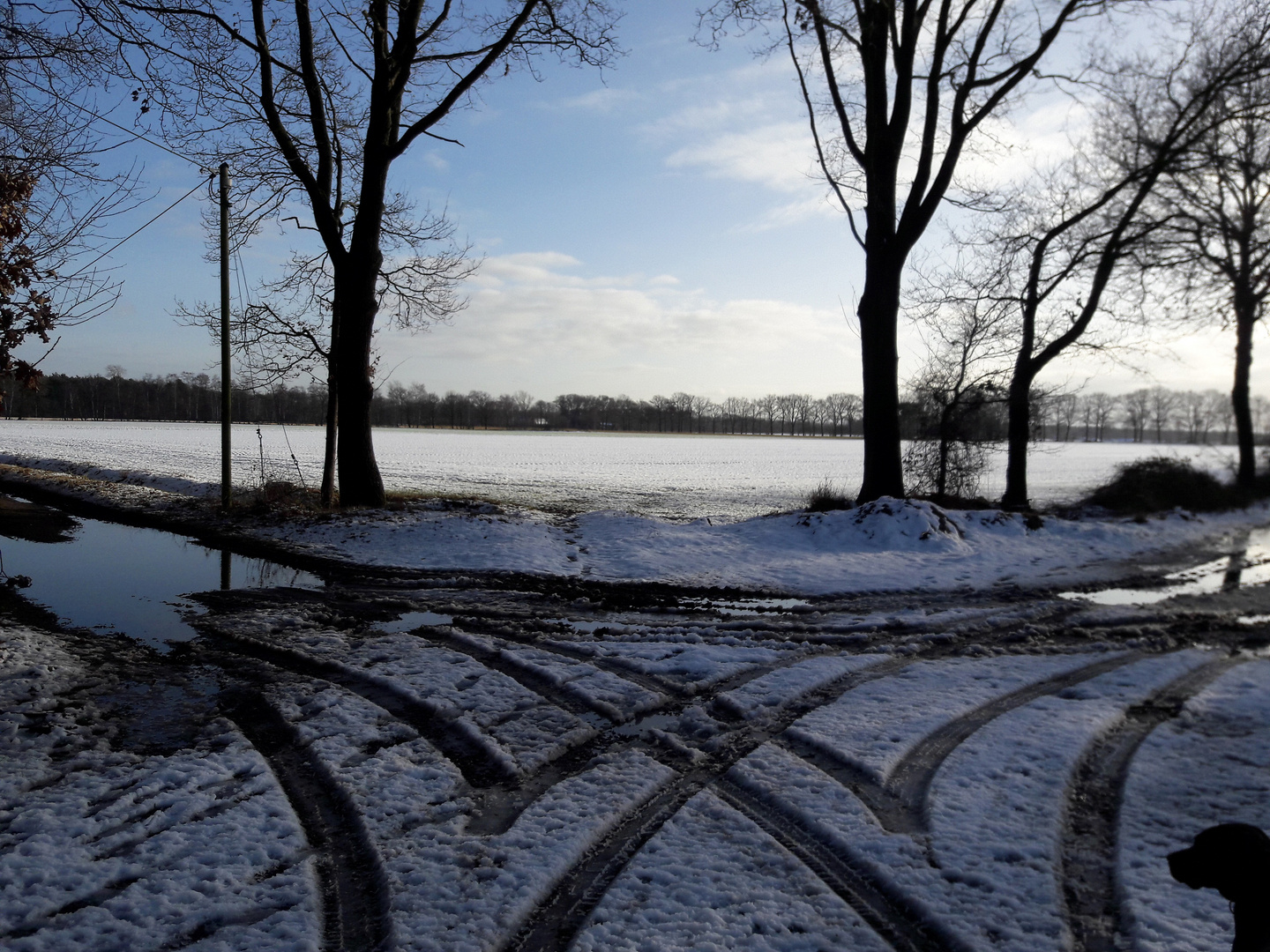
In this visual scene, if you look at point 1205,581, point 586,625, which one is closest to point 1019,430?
point 1205,581

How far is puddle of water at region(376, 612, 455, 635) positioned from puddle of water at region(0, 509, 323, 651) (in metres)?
1.71

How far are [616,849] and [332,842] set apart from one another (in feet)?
4.26

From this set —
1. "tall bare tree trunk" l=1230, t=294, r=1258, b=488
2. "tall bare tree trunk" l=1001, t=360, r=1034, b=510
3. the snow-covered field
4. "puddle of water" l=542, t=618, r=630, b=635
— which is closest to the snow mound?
the snow-covered field

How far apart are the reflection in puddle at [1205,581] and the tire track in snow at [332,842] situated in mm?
8744

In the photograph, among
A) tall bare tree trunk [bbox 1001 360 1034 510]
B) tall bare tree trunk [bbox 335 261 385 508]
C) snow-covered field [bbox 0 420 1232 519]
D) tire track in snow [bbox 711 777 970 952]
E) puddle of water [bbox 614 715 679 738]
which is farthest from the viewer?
snow-covered field [bbox 0 420 1232 519]

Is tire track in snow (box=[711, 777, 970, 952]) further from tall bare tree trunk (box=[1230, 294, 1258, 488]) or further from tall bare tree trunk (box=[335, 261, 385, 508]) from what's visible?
tall bare tree trunk (box=[1230, 294, 1258, 488])

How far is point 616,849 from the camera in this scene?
360cm

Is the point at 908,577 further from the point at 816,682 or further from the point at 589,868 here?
the point at 589,868

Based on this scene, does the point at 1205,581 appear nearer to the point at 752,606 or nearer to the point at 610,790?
the point at 752,606

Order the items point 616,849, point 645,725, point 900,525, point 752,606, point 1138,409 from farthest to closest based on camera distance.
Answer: point 1138,409 < point 900,525 < point 752,606 < point 645,725 < point 616,849

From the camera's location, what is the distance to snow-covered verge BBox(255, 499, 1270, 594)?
10602 millimetres

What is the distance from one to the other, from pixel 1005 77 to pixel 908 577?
10165mm

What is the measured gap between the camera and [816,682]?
5969 millimetres

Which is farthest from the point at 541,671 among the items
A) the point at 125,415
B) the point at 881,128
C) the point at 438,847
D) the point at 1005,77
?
the point at 125,415
